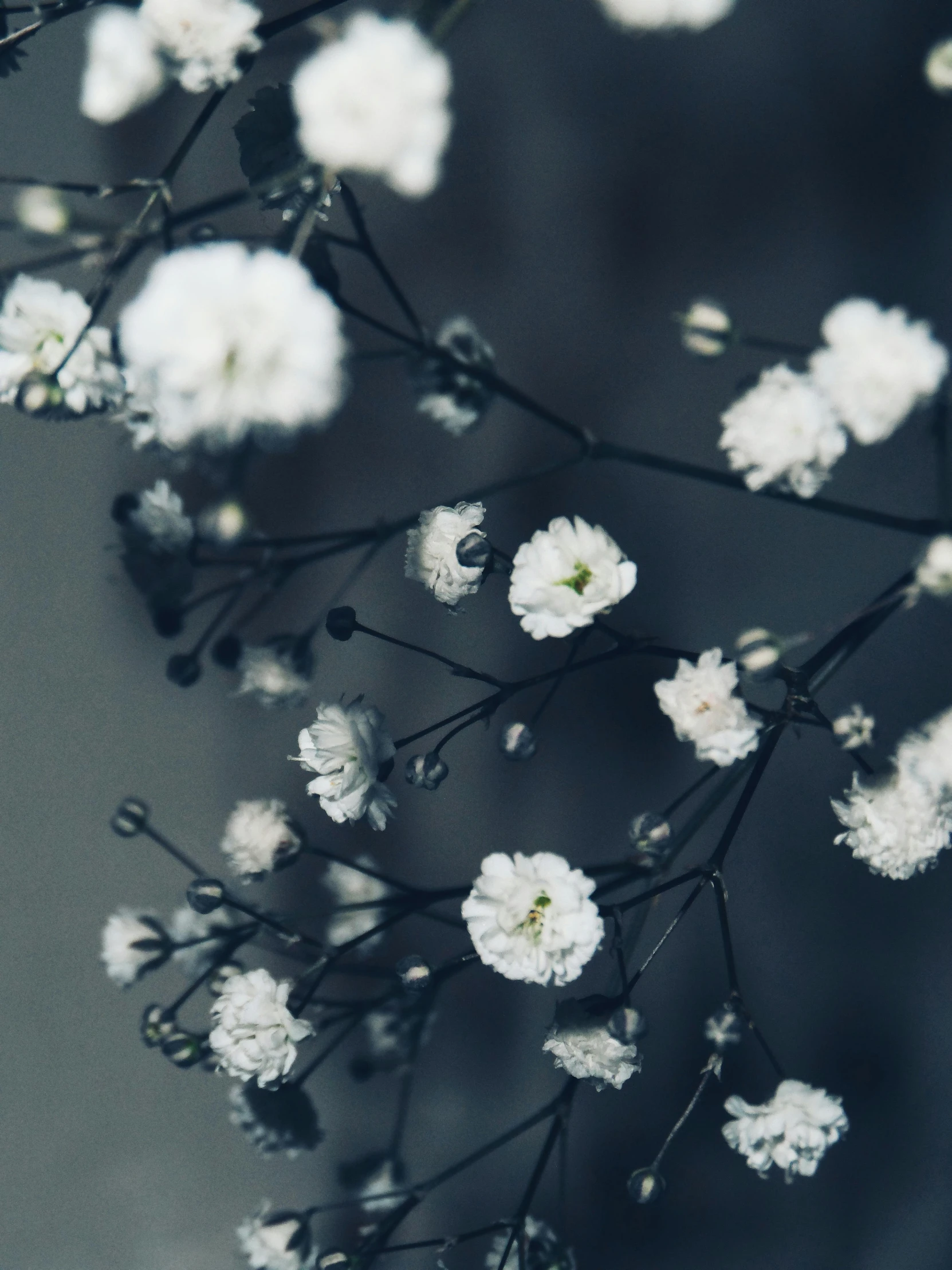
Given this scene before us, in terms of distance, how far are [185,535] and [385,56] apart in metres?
0.31

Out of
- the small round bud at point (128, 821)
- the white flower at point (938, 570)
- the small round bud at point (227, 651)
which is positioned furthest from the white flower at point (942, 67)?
the small round bud at point (128, 821)

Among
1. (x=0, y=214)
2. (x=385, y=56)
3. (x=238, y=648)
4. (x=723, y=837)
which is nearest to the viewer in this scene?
(x=385, y=56)

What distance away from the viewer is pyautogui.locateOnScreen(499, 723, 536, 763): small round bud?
A: 0.50m

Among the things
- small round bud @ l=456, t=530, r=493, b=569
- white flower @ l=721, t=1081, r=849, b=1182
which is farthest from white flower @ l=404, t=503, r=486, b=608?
white flower @ l=721, t=1081, r=849, b=1182

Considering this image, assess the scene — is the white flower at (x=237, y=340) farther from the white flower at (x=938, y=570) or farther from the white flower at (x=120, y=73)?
the white flower at (x=938, y=570)

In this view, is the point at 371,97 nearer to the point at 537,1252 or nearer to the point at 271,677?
the point at 271,677

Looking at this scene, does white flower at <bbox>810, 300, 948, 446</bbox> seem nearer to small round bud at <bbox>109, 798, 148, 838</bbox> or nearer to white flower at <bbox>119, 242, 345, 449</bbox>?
white flower at <bbox>119, 242, 345, 449</bbox>

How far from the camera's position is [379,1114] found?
790 mm

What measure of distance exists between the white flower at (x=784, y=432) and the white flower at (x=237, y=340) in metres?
0.19

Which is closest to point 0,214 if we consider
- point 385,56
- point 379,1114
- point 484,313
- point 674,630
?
point 484,313

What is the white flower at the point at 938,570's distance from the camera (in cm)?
40

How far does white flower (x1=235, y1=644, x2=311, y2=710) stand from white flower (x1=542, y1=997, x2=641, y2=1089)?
0.26 meters

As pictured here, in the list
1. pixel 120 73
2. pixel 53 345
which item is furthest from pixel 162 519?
pixel 120 73

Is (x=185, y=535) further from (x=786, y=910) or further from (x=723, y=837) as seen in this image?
(x=786, y=910)
